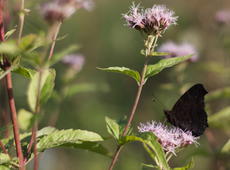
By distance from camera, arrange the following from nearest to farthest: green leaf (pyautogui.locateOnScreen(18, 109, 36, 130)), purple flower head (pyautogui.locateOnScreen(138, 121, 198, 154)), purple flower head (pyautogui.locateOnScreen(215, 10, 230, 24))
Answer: green leaf (pyautogui.locateOnScreen(18, 109, 36, 130)) < purple flower head (pyautogui.locateOnScreen(138, 121, 198, 154)) < purple flower head (pyautogui.locateOnScreen(215, 10, 230, 24))

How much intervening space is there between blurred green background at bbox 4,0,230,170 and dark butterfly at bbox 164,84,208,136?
53cm

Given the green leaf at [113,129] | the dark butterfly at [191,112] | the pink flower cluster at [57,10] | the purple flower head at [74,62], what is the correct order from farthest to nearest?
the purple flower head at [74,62] → the dark butterfly at [191,112] → the green leaf at [113,129] → the pink flower cluster at [57,10]

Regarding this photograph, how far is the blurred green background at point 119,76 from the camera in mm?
3441

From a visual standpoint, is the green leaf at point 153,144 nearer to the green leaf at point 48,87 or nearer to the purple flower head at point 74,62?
the green leaf at point 48,87

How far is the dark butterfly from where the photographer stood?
179 cm

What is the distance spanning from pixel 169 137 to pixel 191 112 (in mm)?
450

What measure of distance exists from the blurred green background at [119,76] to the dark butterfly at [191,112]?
1.73 ft

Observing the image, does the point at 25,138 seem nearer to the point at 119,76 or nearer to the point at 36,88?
the point at 36,88

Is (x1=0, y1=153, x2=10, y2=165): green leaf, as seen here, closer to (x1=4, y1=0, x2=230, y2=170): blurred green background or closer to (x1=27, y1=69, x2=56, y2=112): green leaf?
(x1=27, y1=69, x2=56, y2=112): green leaf

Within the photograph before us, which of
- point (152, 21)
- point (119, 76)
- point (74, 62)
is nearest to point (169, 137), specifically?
point (152, 21)

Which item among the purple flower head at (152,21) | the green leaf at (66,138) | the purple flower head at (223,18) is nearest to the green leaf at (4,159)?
the green leaf at (66,138)

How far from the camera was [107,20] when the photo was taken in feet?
20.7

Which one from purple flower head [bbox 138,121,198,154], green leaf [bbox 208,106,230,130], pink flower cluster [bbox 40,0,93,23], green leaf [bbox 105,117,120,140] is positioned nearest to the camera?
pink flower cluster [bbox 40,0,93,23]

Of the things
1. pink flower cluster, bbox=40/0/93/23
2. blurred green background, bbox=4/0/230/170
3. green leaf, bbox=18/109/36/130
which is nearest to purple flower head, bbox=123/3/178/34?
pink flower cluster, bbox=40/0/93/23
